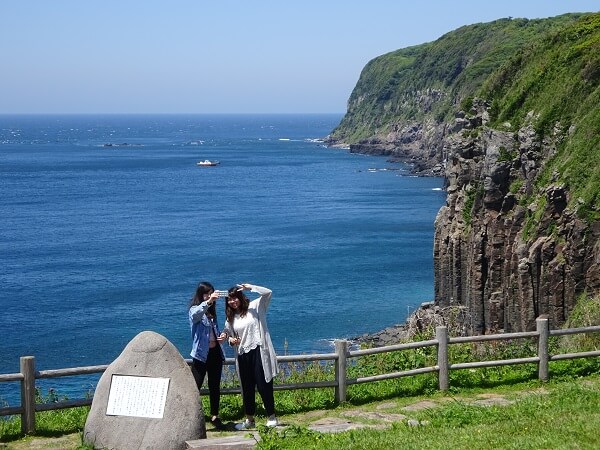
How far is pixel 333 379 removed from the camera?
48.1ft

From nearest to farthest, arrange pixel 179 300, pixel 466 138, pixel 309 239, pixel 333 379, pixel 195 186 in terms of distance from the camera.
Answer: pixel 333 379 < pixel 466 138 < pixel 179 300 < pixel 309 239 < pixel 195 186

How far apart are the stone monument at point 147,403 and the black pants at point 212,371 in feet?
3.01

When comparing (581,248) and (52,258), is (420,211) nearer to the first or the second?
(52,258)

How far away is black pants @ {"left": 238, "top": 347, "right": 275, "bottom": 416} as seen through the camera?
1241 centimetres

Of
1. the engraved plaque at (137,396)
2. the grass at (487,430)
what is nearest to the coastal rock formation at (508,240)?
the grass at (487,430)

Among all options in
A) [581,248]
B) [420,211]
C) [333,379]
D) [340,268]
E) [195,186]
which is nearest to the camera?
[333,379]

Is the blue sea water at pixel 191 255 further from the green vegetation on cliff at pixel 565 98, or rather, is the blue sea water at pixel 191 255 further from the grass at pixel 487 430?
the green vegetation on cliff at pixel 565 98

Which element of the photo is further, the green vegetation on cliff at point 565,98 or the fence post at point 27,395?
the green vegetation on cliff at point 565,98

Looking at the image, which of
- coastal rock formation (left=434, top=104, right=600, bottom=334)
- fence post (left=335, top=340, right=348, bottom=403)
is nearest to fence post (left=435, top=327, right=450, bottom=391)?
fence post (left=335, top=340, right=348, bottom=403)

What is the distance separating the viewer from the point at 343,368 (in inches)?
547

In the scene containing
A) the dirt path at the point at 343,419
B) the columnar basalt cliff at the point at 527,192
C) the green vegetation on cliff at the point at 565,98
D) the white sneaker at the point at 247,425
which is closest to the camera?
the dirt path at the point at 343,419

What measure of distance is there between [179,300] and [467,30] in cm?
15611

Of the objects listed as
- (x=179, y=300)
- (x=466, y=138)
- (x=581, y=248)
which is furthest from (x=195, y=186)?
(x=581, y=248)

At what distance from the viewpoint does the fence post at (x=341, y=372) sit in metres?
13.8
